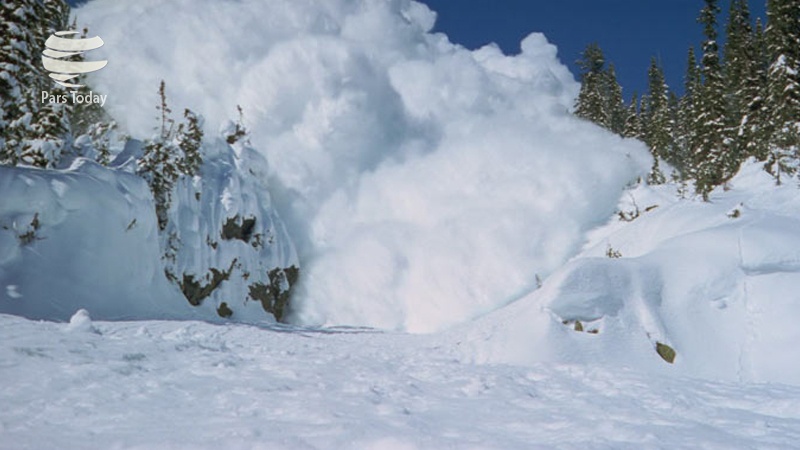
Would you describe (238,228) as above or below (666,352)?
above

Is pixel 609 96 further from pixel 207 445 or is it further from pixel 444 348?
pixel 207 445

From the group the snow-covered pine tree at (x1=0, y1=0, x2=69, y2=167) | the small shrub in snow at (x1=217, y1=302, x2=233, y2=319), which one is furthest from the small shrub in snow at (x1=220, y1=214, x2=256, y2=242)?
the snow-covered pine tree at (x1=0, y1=0, x2=69, y2=167)

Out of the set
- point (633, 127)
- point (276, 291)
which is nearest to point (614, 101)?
point (633, 127)

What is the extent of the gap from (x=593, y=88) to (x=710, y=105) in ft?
62.4

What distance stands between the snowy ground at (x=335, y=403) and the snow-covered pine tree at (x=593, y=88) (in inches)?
1814

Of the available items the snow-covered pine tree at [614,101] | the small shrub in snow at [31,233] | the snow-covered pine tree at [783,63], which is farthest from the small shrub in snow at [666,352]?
the snow-covered pine tree at [614,101]

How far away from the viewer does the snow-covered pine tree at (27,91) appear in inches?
512

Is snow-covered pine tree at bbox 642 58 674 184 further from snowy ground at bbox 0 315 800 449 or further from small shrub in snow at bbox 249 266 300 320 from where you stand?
snowy ground at bbox 0 315 800 449

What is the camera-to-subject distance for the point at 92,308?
13188mm

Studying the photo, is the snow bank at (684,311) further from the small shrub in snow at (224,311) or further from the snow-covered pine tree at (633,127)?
the snow-covered pine tree at (633,127)

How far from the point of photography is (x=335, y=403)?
494 cm

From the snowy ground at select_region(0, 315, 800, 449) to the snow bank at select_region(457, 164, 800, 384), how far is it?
41.5 inches

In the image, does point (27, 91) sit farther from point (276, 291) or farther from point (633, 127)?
point (633, 127)

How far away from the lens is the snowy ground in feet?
12.3
